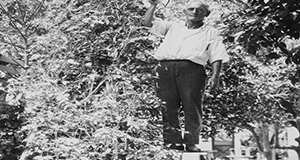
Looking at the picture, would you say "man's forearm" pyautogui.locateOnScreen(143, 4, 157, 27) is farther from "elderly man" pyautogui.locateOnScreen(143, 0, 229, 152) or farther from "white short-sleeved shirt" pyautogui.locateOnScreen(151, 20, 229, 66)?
"white short-sleeved shirt" pyautogui.locateOnScreen(151, 20, 229, 66)

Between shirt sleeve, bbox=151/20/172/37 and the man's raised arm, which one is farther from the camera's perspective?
shirt sleeve, bbox=151/20/172/37

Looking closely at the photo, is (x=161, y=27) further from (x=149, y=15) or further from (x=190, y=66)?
(x=190, y=66)

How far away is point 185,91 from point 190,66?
0.15m

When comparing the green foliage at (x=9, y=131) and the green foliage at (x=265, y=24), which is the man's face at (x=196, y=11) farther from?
the green foliage at (x=9, y=131)

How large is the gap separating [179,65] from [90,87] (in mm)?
1283

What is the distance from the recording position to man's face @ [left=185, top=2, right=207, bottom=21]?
2.68m

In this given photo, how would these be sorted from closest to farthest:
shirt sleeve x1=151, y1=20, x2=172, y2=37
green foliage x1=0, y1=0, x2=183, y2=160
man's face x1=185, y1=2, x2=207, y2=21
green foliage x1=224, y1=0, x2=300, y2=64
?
1. man's face x1=185, y1=2, x2=207, y2=21
2. shirt sleeve x1=151, y1=20, x2=172, y2=37
3. green foliage x1=224, y1=0, x2=300, y2=64
4. green foliage x1=0, y1=0, x2=183, y2=160

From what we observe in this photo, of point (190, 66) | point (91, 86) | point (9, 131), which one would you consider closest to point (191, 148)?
point (190, 66)

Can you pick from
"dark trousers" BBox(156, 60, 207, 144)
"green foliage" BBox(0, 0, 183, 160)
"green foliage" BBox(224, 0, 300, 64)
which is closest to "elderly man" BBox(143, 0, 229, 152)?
"dark trousers" BBox(156, 60, 207, 144)

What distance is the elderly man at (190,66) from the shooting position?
2.69m

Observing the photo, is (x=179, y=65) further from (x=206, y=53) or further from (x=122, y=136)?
(x=122, y=136)

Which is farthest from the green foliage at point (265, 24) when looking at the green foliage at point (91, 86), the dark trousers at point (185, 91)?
the green foliage at point (91, 86)

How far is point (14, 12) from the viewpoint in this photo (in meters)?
4.26

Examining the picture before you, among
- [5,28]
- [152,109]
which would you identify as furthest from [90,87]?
[5,28]
